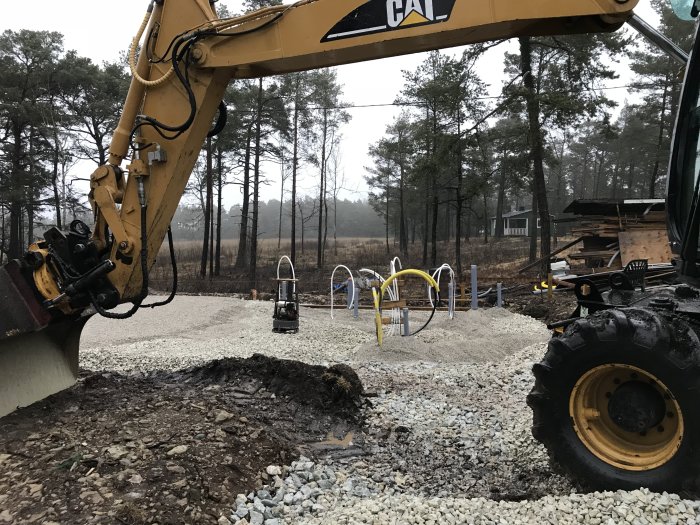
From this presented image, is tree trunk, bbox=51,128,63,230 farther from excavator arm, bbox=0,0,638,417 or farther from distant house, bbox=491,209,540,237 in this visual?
distant house, bbox=491,209,540,237

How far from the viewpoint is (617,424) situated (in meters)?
3.22

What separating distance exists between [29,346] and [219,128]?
272cm

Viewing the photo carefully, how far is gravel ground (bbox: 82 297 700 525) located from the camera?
302cm

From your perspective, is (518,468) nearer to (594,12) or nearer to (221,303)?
(594,12)

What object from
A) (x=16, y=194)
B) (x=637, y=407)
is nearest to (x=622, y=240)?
(x=637, y=407)

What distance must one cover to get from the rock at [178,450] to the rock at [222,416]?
56cm

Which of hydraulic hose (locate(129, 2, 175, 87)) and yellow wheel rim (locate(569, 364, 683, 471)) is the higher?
hydraulic hose (locate(129, 2, 175, 87))

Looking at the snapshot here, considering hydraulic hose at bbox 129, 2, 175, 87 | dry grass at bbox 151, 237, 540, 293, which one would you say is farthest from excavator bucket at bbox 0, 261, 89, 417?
dry grass at bbox 151, 237, 540, 293

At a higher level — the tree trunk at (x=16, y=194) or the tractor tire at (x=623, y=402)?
the tree trunk at (x=16, y=194)

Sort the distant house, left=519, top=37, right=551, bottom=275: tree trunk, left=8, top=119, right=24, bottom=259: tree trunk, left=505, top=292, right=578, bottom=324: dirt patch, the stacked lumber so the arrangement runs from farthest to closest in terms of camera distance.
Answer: the distant house < left=8, top=119, right=24, bottom=259: tree trunk < left=519, top=37, right=551, bottom=275: tree trunk < the stacked lumber < left=505, top=292, right=578, bottom=324: dirt patch

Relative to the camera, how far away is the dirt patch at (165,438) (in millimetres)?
3084

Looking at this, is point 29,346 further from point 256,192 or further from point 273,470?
point 256,192

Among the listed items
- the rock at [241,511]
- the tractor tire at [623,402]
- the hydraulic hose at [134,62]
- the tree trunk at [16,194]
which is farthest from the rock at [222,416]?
the tree trunk at [16,194]

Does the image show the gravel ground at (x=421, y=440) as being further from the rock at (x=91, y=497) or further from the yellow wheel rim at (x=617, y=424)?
the rock at (x=91, y=497)
